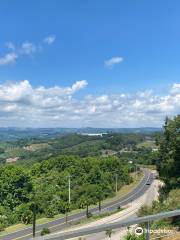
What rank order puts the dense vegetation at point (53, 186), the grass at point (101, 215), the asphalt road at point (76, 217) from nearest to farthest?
the asphalt road at point (76, 217)
the grass at point (101, 215)
the dense vegetation at point (53, 186)

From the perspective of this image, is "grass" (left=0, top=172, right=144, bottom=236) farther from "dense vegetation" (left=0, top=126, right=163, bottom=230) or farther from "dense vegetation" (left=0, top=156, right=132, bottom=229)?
"dense vegetation" (left=0, top=156, right=132, bottom=229)

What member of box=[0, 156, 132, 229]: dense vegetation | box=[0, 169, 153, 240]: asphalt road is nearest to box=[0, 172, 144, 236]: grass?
box=[0, 156, 132, 229]: dense vegetation

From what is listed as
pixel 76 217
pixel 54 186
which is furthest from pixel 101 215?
pixel 54 186

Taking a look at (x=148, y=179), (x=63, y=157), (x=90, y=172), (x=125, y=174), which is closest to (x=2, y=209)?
(x=90, y=172)

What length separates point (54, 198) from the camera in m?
89.2

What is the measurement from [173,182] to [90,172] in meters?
77.4

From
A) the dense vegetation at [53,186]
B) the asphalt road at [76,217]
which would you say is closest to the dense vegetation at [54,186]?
the dense vegetation at [53,186]

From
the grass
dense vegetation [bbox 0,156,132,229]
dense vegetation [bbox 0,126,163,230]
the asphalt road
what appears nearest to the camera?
the asphalt road

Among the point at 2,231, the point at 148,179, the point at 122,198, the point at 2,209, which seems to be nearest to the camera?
the point at 2,231

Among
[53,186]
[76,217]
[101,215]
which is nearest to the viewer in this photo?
[101,215]

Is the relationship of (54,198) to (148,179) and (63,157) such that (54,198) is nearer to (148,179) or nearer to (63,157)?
(63,157)

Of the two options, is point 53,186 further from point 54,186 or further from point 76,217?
point 76,217

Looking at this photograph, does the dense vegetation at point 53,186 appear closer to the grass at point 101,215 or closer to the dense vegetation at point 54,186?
the dense vegetation at point 54,186

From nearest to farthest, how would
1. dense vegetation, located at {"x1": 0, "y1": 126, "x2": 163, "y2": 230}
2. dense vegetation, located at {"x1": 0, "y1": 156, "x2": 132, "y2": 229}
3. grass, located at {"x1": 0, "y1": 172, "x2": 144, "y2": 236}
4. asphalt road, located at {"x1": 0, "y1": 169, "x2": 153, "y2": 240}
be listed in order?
asphalt road, located at {"x1": 0, "y1": 169, "x2": 153, "y2": 240} < grass, located at {"x1": 0, "y1": 172, "x2": 144, "y2": 236} < dense vegetation, located at {"x1": 0, "y1": 126, "x2": 163, "y2": 230} < dense vegetation, located at {"x1": 0, "y1": 156, "x2": 132, "y2": 229}
